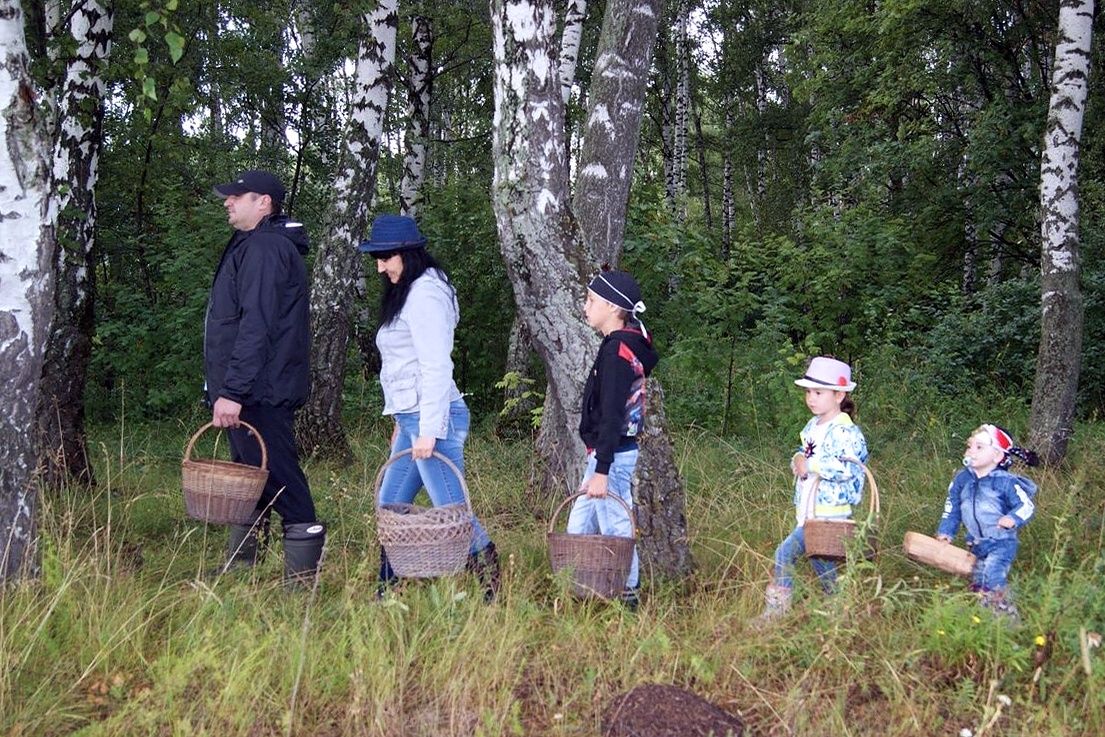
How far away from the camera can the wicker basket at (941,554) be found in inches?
157

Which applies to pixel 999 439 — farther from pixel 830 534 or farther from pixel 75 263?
pixel 75 263

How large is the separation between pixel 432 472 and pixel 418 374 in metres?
0.46

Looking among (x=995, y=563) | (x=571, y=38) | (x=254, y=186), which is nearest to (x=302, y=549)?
(x=254, y=186)

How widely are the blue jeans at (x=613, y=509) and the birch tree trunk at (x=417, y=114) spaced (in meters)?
8.71

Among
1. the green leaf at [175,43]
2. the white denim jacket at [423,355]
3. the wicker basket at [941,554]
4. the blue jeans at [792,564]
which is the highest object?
the green leaf at [175,43]

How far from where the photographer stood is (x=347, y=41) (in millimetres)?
12914

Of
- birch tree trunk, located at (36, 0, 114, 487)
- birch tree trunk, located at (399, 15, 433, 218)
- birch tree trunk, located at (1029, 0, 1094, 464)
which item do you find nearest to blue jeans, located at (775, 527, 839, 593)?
birch tree trunk, located at (1029, 0, 1094, 464)

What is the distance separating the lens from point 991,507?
4328mm

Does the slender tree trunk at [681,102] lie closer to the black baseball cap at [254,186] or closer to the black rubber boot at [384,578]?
the black baseball cap at [254,186]

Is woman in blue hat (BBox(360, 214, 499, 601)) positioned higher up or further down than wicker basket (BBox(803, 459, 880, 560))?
higher up

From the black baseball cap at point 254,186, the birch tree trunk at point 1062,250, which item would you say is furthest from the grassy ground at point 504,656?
the birch tree trunk at point 1062,250

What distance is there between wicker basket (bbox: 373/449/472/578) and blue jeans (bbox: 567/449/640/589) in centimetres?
56

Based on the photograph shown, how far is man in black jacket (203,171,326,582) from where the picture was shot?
4398 mm

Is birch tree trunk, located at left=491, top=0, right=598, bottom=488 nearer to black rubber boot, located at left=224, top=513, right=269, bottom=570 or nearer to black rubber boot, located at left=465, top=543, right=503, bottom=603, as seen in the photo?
black rubber boot, located at left=465, top=543, right=503, bottom=603
